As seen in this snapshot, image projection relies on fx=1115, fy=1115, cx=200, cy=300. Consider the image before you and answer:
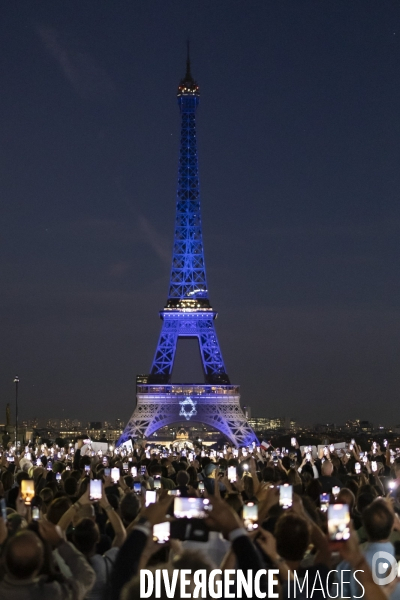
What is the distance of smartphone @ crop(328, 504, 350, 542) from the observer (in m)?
8.49

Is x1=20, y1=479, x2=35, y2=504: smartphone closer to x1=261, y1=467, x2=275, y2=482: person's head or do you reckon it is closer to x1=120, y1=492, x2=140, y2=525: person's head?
x1=120, y1=492, x2=140, y2=525: person's head

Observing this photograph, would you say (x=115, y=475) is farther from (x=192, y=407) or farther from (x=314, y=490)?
(x=192, y=407)

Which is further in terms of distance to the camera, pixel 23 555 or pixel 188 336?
pixel 188 336

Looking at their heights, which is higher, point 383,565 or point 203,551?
point 203,551

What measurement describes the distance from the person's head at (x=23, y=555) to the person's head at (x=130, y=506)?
4583 millimetres

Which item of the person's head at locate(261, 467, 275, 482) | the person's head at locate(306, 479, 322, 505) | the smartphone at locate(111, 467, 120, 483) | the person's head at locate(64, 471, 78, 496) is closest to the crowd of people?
the person's head at locate(306, 479, 322, 505)

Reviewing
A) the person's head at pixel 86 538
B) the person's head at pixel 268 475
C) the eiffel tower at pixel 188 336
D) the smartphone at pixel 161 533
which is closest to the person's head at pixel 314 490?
the person's head at pixel 268 475

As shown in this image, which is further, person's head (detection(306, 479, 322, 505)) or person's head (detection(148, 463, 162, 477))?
person's head (detection(148, 463, 162, 477))

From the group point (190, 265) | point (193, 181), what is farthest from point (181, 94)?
point (190, 265)

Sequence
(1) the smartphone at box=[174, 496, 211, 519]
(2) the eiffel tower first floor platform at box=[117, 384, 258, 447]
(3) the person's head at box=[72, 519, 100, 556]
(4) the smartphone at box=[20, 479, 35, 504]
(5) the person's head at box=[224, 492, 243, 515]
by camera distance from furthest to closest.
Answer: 1. (2) the eiffel tower first floor platform at box=[117, 384, 258, 447]
2. (4) the smartphone at box=[20, 479, 35, 504]
3. (5) the person's head at box=[224, 492, 243, 515]
4. (1) the smartphone at box=[174, 496, 211, 519]
5. (3) the person's head at box=[72, 519, 100, 556]

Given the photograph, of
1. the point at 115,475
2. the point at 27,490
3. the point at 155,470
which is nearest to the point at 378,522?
the point at 27,490

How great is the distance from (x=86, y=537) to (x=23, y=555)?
1.88m

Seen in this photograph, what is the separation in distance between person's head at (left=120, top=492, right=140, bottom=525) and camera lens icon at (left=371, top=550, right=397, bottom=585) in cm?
386

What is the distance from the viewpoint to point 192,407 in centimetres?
9025
